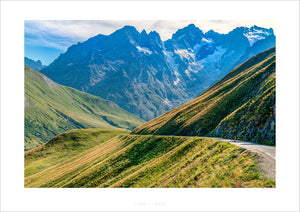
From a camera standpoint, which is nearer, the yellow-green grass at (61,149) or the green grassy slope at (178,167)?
the green grassy slope at (178,167)

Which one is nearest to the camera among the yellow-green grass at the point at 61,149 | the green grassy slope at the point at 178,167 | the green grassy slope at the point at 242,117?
the green grassy slope at the point at 178,167

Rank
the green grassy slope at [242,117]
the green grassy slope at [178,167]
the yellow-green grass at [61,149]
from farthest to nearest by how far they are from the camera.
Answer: the yellow-green grass at [61,149] < the green grassy slope at [242,117] < the green grassy slope at [178,167]

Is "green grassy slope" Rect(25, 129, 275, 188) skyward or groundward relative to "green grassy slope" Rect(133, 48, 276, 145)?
groundward

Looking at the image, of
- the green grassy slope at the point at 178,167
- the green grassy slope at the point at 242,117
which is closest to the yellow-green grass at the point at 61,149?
the green grassy slope at the point at 178,167

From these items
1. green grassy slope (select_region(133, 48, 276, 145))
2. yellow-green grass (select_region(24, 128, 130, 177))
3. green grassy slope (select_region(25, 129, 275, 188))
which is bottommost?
yellow-green grass (select_region(24, 128, 130, 177))

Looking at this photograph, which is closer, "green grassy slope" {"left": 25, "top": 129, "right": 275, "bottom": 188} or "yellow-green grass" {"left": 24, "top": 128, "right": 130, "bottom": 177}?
"green grassy slope" {"left": 25, "top": 129, "right": 275, "bottom": 188}

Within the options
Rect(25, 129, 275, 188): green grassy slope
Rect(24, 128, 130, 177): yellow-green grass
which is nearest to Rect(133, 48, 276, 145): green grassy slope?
Rect(25, 129, 275, 188): green grassy slope

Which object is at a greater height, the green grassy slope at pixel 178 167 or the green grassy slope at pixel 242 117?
the green grassy slope at pixel 242 117

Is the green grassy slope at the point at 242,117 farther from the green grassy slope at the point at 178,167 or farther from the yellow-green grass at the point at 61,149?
the yellow-green grass at the point at 61,149

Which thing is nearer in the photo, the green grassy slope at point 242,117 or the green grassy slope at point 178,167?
the green grassy slope at point 178,167

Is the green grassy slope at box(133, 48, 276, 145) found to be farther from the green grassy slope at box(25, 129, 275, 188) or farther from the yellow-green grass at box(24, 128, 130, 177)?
the yellow-green grass at box(24, 128, 130, 177)

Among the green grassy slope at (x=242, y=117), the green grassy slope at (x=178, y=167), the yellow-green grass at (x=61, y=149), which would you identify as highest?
the green grassy slope at (x=242, y=117)
